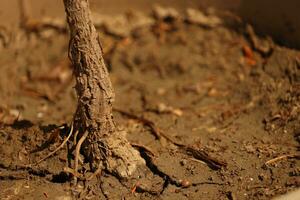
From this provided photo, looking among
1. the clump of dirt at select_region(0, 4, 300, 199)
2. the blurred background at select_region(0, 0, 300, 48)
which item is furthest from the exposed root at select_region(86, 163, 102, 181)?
the blurred background at select_region(0, 0, 300, 48)

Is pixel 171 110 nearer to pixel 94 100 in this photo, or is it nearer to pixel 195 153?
pixel 195 153

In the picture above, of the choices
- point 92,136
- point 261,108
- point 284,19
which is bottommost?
point 92,136

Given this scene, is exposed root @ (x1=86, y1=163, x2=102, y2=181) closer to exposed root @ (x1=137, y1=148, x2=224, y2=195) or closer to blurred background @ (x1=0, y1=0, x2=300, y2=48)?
exposed root @ (x1=137, y1=148, x2=224, y2=195)

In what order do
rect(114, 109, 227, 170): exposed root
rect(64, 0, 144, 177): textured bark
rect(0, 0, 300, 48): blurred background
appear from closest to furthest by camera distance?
1. rect(64, 0, 144, 177): textured bark
2. rect(114, 109, 227, 170): exposed root
3. rect(0, 0, 300, 48): blurred background

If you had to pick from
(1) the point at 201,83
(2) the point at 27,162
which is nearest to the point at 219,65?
(1) the point at 201,83

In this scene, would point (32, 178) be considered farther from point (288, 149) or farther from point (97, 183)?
point (288, 149)

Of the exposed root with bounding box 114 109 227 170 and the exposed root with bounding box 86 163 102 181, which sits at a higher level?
the exposed root with bounding box 114 109 227 170

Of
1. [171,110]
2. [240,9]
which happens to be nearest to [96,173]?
[171,110]
